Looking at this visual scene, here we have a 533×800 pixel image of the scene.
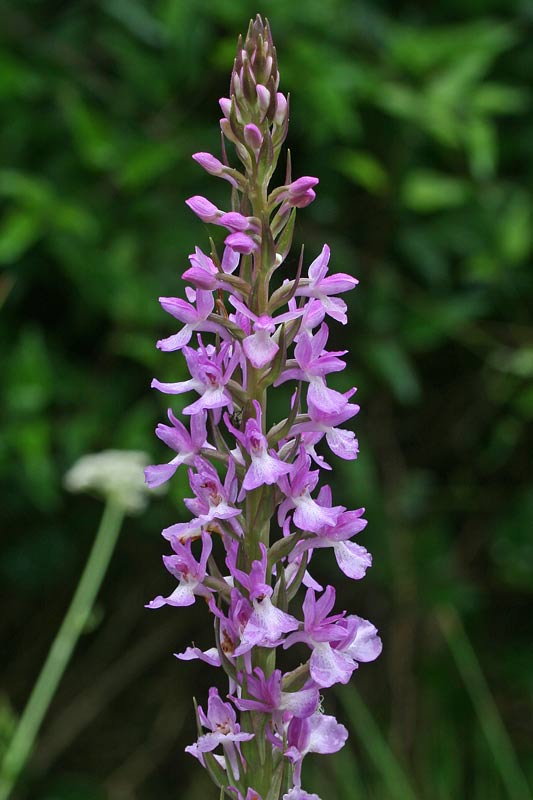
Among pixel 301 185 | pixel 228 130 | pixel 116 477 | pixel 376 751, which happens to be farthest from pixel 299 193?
pixel 376 751

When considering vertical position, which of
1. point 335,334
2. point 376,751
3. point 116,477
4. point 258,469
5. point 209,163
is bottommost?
point 376,751

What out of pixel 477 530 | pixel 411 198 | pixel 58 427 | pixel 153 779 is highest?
pixel 411 198

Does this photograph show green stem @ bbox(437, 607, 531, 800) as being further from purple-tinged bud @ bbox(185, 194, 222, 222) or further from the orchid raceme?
purple-tinged bud @ bbox(185, 194, 222, 222)

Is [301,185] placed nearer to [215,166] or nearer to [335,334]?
[215,166]

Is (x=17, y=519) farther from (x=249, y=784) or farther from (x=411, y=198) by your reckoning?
(x=249, y=784)

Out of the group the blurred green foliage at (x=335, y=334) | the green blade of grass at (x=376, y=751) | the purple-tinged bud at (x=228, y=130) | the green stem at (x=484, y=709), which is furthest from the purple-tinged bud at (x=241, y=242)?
the green stem at (x=484, y=709)

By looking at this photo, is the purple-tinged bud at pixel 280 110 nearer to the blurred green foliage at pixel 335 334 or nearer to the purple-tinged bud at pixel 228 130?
the purple-tinged bud at pixel 228 130

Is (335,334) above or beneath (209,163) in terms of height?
above

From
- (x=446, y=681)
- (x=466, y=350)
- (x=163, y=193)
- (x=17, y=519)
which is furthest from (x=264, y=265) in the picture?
(x=446, y=681)
